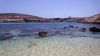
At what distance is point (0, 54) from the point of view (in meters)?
13.0

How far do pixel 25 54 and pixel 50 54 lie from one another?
1.86 meters

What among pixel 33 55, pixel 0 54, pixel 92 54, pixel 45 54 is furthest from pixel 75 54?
pixel 0 54

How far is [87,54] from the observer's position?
43.5 feet

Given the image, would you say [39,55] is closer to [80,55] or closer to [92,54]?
[80,55]

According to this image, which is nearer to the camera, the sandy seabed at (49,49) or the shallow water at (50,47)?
the sandy seabed at (49,49)

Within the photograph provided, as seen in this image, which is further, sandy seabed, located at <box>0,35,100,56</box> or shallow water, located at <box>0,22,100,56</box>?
shallow water, located at <box>0,22,100,56</box>

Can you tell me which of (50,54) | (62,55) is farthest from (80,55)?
(50,54)

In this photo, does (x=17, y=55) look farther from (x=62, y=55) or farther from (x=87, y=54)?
A: (x=87, y=54)

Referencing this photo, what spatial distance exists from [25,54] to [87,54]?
15.2 feet

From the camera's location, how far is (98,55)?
42.1ft

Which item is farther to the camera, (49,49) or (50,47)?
(50,47)

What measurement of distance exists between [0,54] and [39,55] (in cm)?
289

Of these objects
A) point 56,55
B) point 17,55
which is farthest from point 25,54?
point 56,55

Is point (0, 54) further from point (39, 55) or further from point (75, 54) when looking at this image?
point (75, 54)
